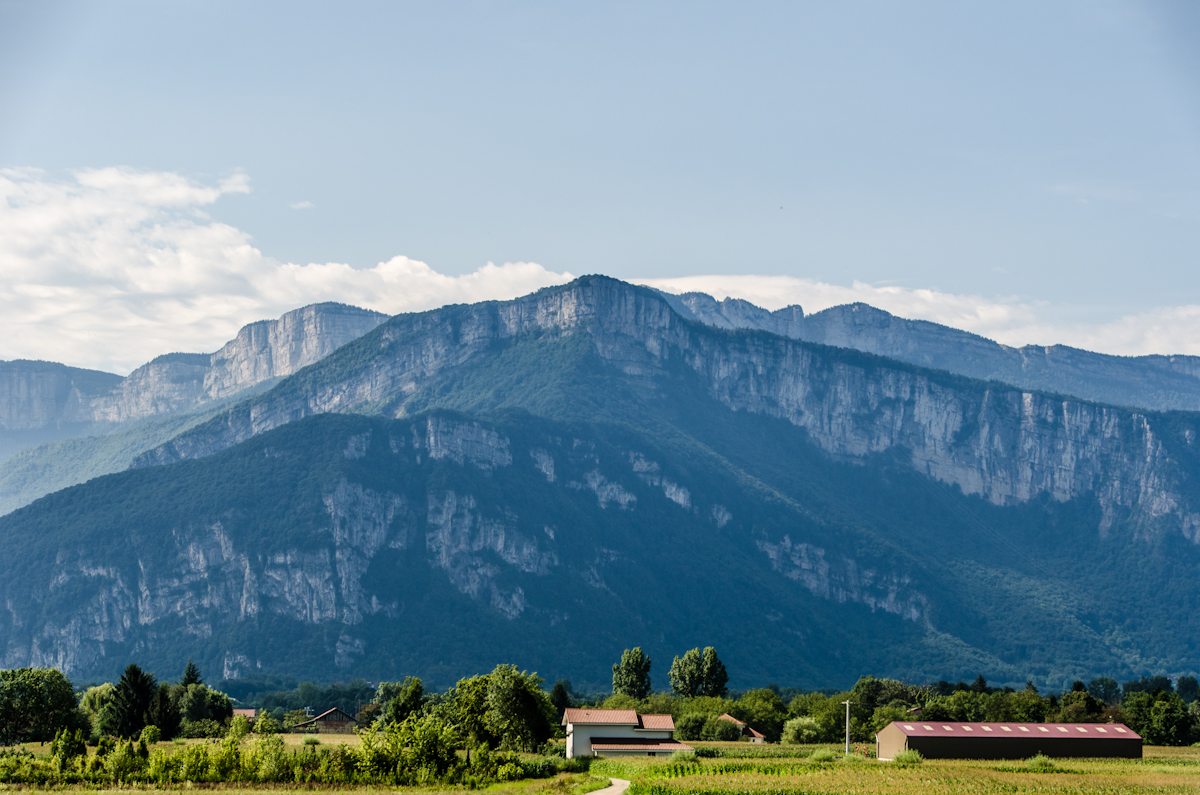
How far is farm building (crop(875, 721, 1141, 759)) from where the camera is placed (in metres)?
137

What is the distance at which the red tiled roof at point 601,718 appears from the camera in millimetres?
143375

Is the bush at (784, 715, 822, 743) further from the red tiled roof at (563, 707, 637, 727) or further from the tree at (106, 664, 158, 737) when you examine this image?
the tree at (106, 664, 158, 737)

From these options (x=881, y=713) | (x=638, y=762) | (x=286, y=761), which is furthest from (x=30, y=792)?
(x=881, y=713)

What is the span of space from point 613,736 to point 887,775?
31.0 meters

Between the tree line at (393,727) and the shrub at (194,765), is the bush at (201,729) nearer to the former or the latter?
the tree line at (393,727)

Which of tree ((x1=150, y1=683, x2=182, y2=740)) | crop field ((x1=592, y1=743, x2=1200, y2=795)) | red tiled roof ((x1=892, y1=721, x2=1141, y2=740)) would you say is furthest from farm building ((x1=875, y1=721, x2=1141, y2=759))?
tree ((x1=150, y1=683, x2=182, y2=740))

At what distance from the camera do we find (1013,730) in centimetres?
14250

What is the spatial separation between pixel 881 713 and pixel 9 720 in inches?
3616

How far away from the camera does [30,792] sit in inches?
4006

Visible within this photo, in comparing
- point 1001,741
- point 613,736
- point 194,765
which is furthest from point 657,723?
point 194,765

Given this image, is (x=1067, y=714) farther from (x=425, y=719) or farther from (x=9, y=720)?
(x=9, y=720)

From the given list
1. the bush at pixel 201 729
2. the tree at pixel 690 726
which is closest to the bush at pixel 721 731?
the tree at pixel 690 726

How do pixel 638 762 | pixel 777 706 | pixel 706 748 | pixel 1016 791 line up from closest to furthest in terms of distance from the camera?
1. pixel 1016 791
2. pixel 638 762
3. pixel 706 748
4. pixel 777 706

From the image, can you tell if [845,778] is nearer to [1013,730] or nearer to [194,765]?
[1013,730]
